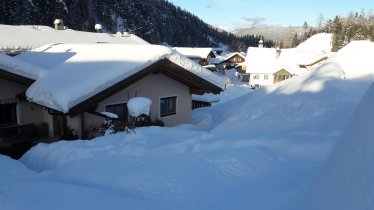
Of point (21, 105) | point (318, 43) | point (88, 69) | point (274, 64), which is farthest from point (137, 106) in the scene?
point (318, 43)

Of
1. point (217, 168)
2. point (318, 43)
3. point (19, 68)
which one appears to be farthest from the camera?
point (318, 43)

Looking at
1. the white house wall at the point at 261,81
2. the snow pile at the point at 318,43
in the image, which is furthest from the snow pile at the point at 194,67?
the snow pile at the point at 318,43

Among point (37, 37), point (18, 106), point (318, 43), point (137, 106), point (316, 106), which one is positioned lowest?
point (18, 106)

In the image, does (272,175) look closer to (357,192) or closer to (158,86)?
(357,192)

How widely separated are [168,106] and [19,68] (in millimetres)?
5560

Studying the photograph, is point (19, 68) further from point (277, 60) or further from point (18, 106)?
point (277, 60)

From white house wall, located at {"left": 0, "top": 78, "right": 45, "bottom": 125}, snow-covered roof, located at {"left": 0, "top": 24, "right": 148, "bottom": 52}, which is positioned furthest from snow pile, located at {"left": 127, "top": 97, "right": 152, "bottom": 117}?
snow-covered roof, located at {"left": 0, "top": 24, "right": 148, "bottom": 52}

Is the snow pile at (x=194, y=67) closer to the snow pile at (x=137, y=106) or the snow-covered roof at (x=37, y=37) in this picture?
the snow pile at (x=137, y=106)

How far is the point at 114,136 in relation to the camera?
28.1ft

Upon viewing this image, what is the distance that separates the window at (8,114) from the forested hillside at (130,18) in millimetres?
32391

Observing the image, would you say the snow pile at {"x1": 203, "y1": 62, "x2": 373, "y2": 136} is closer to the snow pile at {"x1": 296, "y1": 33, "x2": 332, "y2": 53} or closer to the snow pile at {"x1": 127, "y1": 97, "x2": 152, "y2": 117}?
the snow pile at {"x1": 127, "y1": 97, "x2": 152, "y2": 117}

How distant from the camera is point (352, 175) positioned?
2.74 metres

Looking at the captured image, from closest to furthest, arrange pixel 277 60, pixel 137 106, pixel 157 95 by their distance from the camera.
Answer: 1. pixel 137 106
2. pixel 157 95
3. pixel 277 60

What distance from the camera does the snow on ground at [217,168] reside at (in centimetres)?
329
